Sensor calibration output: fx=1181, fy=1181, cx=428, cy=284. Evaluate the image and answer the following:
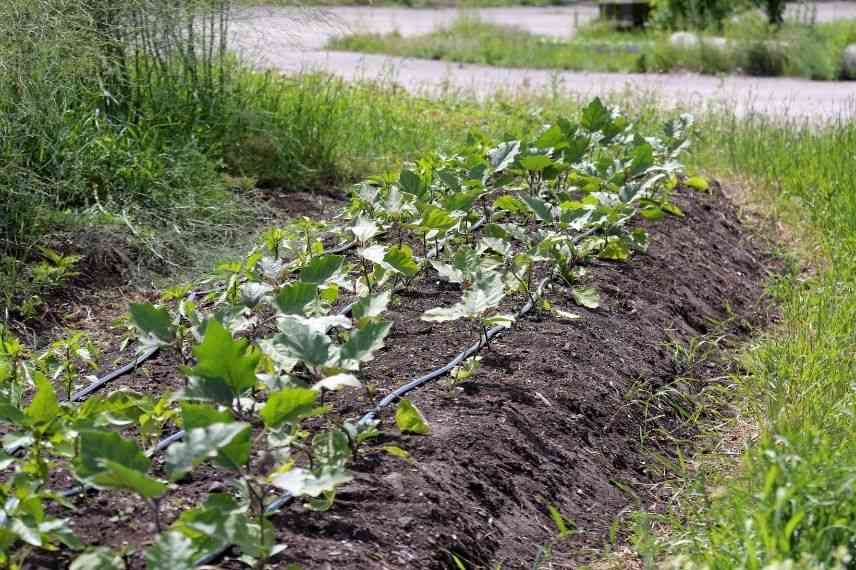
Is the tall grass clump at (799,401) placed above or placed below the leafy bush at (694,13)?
below

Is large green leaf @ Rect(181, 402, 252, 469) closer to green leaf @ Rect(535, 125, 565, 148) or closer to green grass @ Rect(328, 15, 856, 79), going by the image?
green leaf @ Rect(535, 125, 565, 148)

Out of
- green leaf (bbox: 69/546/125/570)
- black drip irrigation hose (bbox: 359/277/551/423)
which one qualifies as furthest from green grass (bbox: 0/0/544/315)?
green leaf (bbox: 69/546/125/570)

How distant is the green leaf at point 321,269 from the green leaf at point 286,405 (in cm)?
87

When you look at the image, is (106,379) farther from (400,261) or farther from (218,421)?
(218,421)

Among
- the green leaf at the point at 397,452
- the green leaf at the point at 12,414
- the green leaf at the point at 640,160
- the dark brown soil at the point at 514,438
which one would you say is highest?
the green leaf at the point at 640,160

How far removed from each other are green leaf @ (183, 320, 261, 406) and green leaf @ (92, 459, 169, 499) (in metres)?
0.30

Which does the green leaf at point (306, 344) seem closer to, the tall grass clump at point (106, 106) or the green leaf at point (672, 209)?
the tall grass clump at point (106, 106)

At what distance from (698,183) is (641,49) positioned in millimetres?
7560

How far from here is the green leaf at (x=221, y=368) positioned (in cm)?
229

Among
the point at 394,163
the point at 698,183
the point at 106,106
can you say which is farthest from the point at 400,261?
the point at 394,163

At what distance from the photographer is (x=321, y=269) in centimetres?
315

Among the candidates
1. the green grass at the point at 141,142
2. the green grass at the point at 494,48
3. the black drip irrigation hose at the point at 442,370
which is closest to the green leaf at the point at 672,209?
the black drip irrigation hose at the point at 442,370

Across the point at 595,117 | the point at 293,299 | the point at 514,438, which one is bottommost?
the point at 514,438

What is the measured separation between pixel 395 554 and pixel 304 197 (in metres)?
3.55
